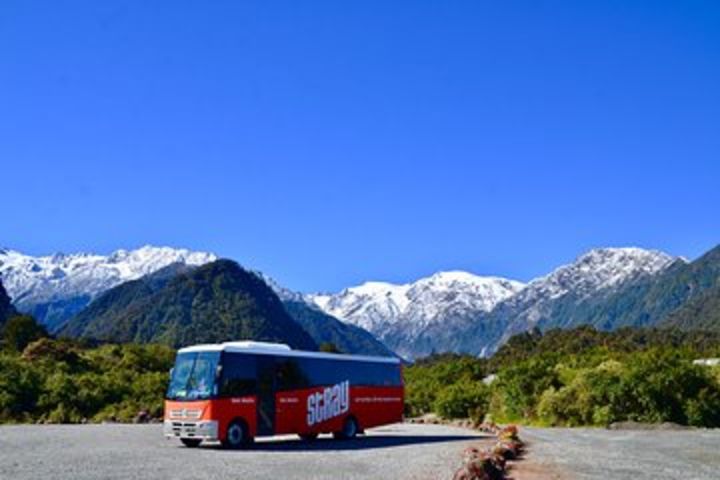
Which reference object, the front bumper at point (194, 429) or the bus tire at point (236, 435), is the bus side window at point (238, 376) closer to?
the bus tire at point (236, 435)

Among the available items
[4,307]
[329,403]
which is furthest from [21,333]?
[4,307]

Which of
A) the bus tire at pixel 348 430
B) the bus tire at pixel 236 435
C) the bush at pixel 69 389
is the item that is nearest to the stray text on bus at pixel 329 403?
the bus tire at pixel 348 430

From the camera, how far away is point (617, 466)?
1919cm

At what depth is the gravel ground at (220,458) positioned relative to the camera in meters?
17.3

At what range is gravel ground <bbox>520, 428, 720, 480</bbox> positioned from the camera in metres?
17.7

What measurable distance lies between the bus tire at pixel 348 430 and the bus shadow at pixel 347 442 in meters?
0.25

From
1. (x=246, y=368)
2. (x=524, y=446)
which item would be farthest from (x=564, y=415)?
(x=246, y=368)

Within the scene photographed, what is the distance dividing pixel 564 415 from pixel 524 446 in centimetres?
Answer: 1743

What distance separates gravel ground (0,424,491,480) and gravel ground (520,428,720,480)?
2580 mm

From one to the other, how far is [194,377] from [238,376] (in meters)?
1.35

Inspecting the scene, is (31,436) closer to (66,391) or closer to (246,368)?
(246,368)

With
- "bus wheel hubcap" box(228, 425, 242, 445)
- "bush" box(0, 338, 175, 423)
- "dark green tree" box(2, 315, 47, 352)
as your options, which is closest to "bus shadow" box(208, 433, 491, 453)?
"bus wheel hubcap" box(228, 425, 242, 445)

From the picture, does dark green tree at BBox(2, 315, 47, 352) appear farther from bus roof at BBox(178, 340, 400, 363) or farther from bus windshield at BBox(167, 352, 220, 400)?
bus windshield at BBox(167, 352, 220, 400)

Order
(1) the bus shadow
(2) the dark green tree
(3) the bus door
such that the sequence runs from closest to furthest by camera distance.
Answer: (1) the bus shadow, (3) the bus door, (2) the dark green tree
